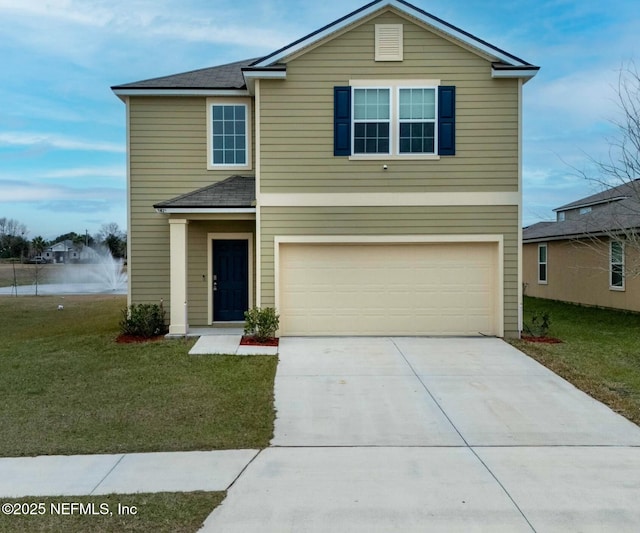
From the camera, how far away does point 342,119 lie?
11.4 metres

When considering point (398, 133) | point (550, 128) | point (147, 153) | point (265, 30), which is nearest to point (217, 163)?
point (147, 153)

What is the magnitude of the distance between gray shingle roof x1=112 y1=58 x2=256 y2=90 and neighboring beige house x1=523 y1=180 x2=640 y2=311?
34.4ft

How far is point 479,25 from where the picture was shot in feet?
→ 58.9

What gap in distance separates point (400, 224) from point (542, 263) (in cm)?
1384

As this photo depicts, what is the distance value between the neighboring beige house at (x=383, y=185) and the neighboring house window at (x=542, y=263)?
12.1 metres

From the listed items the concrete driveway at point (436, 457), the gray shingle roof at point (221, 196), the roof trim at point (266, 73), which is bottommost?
the concrete driveway at point (436, 457)

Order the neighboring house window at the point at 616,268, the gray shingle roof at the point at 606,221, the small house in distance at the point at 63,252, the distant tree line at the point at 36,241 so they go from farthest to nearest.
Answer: the small house in distance at the point at 63,252
the distant tree line at the point at 36,241
the neighboring house window at the point at 616,268
the gray shingle roof at the point at 606,221

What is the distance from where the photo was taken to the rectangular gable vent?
1142 cm

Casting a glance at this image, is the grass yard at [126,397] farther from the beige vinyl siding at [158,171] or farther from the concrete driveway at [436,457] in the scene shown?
the beige vinyl siding at [158,171]

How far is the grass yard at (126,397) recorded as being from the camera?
5.58m

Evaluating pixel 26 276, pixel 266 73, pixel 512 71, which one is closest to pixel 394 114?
pixel 512 71

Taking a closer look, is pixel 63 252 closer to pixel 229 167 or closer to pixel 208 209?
pixel 229 167

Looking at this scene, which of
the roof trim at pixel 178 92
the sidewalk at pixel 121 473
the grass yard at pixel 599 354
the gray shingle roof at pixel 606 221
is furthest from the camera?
the gray shingle roof at pixel 606 221

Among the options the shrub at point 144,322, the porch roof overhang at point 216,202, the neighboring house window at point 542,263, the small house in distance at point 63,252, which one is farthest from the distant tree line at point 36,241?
the porch roof overhang at point 216,202
